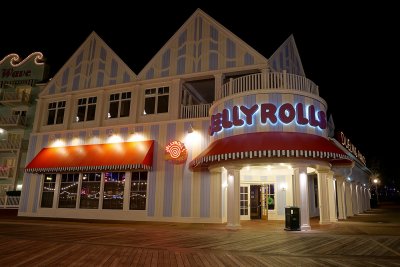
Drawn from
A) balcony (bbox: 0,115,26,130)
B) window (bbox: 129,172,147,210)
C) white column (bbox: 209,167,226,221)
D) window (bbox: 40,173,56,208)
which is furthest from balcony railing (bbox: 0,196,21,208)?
white column (bbox: 209,167,226,221)

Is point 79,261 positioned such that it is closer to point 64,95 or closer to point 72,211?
point 72,211

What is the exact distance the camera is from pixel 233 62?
18.4 meters

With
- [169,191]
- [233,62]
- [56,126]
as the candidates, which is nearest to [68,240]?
[169,191]

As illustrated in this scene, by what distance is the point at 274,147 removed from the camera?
12.8 m

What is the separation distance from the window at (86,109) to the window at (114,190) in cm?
464

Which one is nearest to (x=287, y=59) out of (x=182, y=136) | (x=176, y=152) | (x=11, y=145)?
(x=182, y=136)

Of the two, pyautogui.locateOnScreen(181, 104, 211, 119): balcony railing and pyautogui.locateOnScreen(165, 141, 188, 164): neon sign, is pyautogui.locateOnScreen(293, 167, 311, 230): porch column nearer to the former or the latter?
pyautogui.locateOnScreen(165, 141, 188, 164): neon sign

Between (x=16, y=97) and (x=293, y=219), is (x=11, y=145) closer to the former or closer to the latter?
(x=16, y=97)

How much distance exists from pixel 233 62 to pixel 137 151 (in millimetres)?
7654

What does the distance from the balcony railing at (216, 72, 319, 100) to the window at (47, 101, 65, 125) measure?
13095 mm

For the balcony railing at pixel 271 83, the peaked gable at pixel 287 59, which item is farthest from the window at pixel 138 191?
the peaked gable at pixel 287 59

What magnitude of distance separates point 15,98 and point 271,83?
25.0 meters

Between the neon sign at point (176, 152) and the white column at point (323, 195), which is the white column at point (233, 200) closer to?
the neon sign at point (176, 152)

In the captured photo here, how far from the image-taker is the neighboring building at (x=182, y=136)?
554 inches
